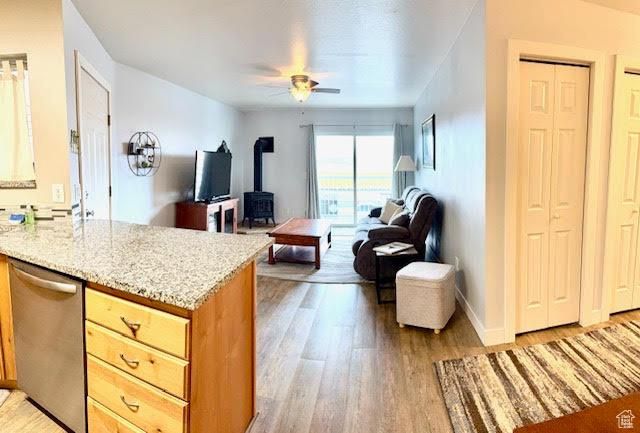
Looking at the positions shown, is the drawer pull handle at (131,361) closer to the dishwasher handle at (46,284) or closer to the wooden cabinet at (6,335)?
the dishwasher handle at (46,284)

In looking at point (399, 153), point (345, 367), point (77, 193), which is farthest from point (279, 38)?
point (399, 153)

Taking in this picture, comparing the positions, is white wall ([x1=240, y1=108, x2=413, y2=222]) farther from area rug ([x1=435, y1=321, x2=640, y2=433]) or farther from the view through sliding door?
area rug ([x1=435, y1=321, x2=640, y2=433])

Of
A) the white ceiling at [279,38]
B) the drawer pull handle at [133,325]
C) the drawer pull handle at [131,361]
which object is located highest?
the white ceiling at [279,38]

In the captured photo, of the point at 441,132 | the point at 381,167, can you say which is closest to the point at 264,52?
the point at 441,132

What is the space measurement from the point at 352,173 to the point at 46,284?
6.67 m

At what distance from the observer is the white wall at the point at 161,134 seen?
4426 millimetres

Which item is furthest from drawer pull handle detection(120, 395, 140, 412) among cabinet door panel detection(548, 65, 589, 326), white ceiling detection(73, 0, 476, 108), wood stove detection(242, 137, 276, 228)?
wood stove detection(242, 137, 276, 228)

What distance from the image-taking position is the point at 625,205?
3.06 meters

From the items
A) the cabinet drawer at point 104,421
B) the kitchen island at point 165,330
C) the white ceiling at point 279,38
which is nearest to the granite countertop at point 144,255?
the kitchen island at point 165,330

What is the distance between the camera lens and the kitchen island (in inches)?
48.1

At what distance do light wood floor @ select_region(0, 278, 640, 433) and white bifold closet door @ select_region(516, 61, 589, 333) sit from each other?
293 mm

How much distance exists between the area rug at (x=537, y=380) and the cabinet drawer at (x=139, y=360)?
1370 millimetres

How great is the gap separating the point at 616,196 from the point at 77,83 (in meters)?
4.14

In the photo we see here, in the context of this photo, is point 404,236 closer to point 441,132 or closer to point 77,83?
point 441,132
